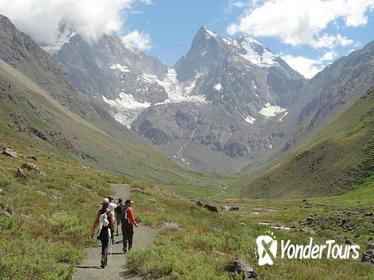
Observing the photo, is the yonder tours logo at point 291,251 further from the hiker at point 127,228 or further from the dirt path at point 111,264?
the hiker at point 127,228

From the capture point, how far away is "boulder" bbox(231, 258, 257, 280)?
68.0ft

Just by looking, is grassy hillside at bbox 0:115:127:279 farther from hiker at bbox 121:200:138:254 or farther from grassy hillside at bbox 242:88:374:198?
grassy hillside at bbox 242:88:374:198

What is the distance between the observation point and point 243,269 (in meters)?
21.0

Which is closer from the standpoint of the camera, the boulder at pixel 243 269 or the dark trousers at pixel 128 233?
the boulder at pixel 243 269

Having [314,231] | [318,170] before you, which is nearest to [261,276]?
[314,231]

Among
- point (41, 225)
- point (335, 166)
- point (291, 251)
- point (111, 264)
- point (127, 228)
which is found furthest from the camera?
point (335, 166)

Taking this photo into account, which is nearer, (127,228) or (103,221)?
(103,221)

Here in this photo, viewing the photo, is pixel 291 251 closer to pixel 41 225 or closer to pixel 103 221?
pixel 103 221

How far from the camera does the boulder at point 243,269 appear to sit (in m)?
20.7

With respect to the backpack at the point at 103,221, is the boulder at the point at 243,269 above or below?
below

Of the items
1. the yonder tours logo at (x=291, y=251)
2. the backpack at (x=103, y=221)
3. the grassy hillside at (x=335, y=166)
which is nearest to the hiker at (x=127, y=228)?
the backpack at (x=103, y=221)

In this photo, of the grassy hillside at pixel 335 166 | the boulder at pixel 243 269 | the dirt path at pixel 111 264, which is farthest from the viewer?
the grassy hillside at pixel 335 166

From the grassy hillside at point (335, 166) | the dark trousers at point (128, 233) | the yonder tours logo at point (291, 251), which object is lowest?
the yonder tours logo at point (291, 251)

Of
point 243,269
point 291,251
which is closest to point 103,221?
point 243,269
